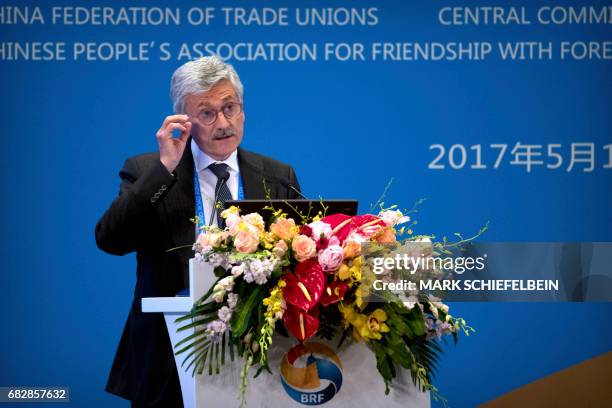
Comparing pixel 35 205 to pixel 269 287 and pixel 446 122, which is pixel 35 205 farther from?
pixel 269 287

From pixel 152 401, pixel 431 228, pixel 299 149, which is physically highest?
pixel 299 149

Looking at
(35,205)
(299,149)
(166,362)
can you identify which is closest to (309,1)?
(299,149)

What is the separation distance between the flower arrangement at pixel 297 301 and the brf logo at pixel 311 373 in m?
0.04

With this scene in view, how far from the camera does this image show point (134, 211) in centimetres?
281

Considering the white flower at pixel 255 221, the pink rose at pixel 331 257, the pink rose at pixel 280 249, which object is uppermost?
the white flower at pixel 255 221

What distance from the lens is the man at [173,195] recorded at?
2830 mm

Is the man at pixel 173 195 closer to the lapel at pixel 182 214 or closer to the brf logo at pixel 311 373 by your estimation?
the lapel at pixel 182 214

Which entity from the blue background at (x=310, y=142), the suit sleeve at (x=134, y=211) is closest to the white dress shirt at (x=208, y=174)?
the suit sleeve at (x=134, y=211)

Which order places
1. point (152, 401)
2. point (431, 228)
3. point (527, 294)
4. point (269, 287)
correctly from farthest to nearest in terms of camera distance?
1. point (431, 228)
2. point (152, 401)
3. point (527, 294)
4. point (269, 287)

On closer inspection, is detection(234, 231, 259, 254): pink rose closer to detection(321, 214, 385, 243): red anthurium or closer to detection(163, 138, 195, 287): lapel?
detection(321, 214, 385, 243): red anthurium

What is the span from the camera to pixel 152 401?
279 centimetres

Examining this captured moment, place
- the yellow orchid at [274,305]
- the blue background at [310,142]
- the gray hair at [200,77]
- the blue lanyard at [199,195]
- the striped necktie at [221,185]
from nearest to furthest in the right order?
1. the yellow orchid at [274,305]
2. the striped necktie at [221,185]
3. the blue lanyard at [199,195]
4. the gray hair at [200,77]
5. the blue background at [310,142]

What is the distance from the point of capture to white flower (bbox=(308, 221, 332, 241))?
2.12 m

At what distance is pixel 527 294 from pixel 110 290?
247cm
